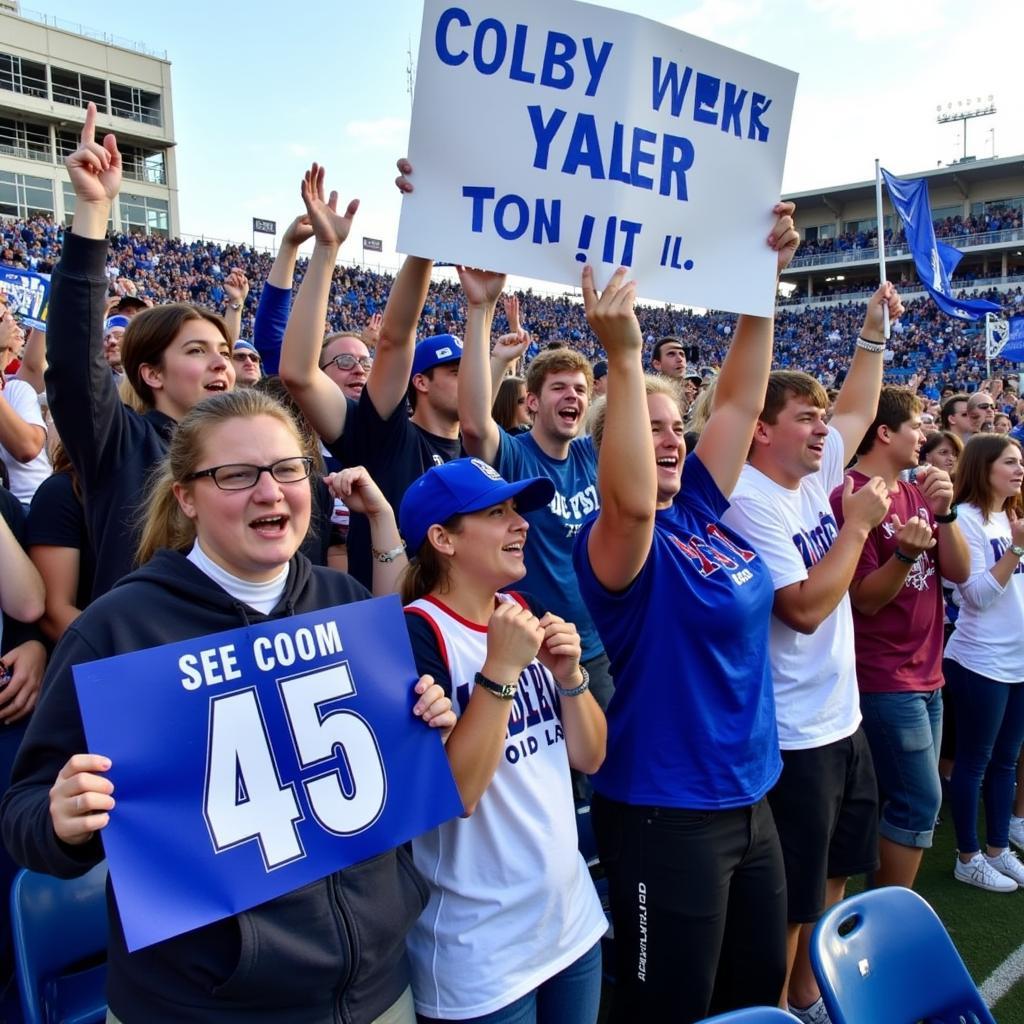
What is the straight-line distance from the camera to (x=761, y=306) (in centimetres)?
233

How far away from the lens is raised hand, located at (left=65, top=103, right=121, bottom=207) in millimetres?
2020

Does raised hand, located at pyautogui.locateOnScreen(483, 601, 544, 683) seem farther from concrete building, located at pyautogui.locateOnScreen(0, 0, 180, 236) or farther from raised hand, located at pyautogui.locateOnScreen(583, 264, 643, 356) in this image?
concrete building, located at pyautogui.locateOnScreen(0, 0, 180, 236)

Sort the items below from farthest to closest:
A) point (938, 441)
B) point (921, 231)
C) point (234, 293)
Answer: point (921, 231), point (234, 293), point (938, 441)

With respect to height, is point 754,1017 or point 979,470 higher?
point 979,470

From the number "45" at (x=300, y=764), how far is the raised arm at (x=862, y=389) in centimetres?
239

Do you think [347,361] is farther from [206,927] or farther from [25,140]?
[25,140]

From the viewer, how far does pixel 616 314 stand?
1.88m

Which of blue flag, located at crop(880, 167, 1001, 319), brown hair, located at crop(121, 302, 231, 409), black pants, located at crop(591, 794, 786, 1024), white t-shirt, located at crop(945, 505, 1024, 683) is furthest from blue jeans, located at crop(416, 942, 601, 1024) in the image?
blue flag, located at crop(880, 167, 1001, 319)

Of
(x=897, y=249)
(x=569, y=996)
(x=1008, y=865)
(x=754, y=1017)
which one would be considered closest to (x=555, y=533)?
(x=569, y=996)

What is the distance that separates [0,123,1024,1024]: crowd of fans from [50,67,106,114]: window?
166 feet

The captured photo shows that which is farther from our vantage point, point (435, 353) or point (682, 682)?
point (435, 353)

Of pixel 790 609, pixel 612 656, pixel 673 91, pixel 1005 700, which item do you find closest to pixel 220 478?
pixel 612 656

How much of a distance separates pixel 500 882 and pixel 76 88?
5470 centimetres

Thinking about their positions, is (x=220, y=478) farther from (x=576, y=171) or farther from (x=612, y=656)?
(x=576, y=171)
